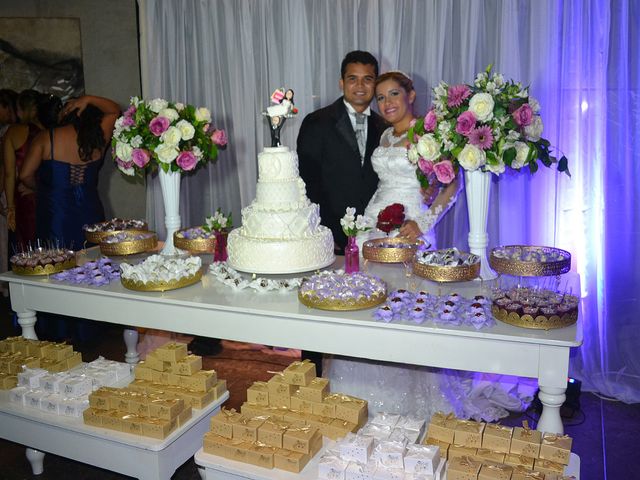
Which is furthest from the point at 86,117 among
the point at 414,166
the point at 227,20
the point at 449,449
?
the point at 449,449

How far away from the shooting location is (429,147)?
310 centimetres

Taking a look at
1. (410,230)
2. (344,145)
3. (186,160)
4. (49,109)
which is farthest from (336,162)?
(49,109)

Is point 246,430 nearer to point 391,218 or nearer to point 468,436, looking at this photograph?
point 468,436

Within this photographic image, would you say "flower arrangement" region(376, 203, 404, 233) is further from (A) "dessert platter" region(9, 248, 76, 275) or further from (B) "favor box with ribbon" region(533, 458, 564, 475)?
(A) "dessert platter" region(9, 248, 76, 275)

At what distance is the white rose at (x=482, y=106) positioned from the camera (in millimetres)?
2918

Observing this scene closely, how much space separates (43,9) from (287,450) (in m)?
5.40

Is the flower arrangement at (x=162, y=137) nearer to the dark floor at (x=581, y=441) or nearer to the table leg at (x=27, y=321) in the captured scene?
the table leg at (x=27, y=321)

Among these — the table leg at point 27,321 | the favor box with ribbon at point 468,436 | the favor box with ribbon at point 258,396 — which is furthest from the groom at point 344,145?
the favor box with ribbon at point 468,436

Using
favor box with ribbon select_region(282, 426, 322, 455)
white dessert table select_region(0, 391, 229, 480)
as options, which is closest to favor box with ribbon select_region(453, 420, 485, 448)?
favor box with ribbon select_region(282, 426, 322, 455)

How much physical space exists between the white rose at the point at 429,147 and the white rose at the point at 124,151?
170 cm

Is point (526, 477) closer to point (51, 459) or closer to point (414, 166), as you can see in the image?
point (414, 166)

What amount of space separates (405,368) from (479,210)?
95cm

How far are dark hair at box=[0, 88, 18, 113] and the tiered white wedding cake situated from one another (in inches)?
159

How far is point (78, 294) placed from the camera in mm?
3248
